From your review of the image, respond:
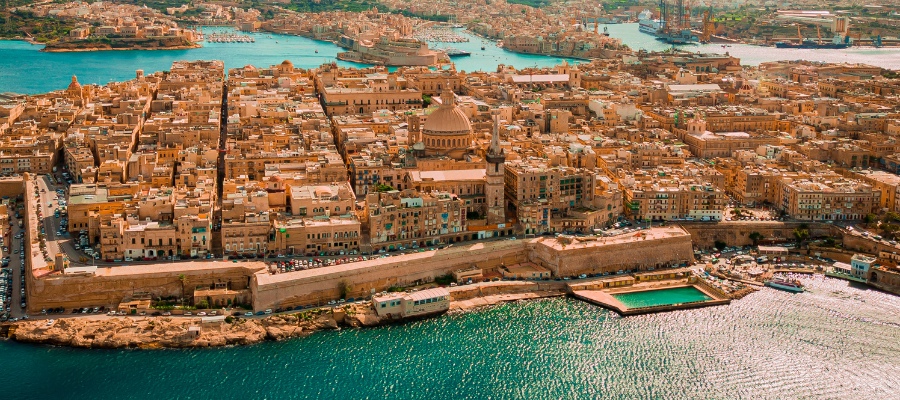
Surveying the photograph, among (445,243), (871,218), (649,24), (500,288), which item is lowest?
(500,288)

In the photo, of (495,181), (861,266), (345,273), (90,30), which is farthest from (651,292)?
(90,30)

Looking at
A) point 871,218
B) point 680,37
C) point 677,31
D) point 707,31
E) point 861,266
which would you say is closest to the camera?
point 861,266

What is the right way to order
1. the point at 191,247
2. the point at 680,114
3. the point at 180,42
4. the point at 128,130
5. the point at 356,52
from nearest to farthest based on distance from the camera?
the point at 191,247 < the point at 128,130 < the point at 680,114 < the point at 356,52 < the point at 180,42

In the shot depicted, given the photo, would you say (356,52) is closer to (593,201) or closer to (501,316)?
(593,201)

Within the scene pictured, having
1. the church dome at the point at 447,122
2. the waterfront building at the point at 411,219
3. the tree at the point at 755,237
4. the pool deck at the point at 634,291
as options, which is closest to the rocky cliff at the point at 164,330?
the waterfront building at the point at 411,219

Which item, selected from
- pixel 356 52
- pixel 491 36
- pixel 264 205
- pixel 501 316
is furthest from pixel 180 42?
pixel 501 316

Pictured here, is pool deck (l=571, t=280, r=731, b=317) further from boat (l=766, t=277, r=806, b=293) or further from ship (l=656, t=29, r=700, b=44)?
ship (l=656, t=29, r=700, b=44)

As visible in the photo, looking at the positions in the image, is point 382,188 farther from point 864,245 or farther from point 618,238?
point 864,245

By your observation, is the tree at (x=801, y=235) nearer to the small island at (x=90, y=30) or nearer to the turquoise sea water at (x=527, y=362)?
the turquoise sea water at (x=527, y=362)
